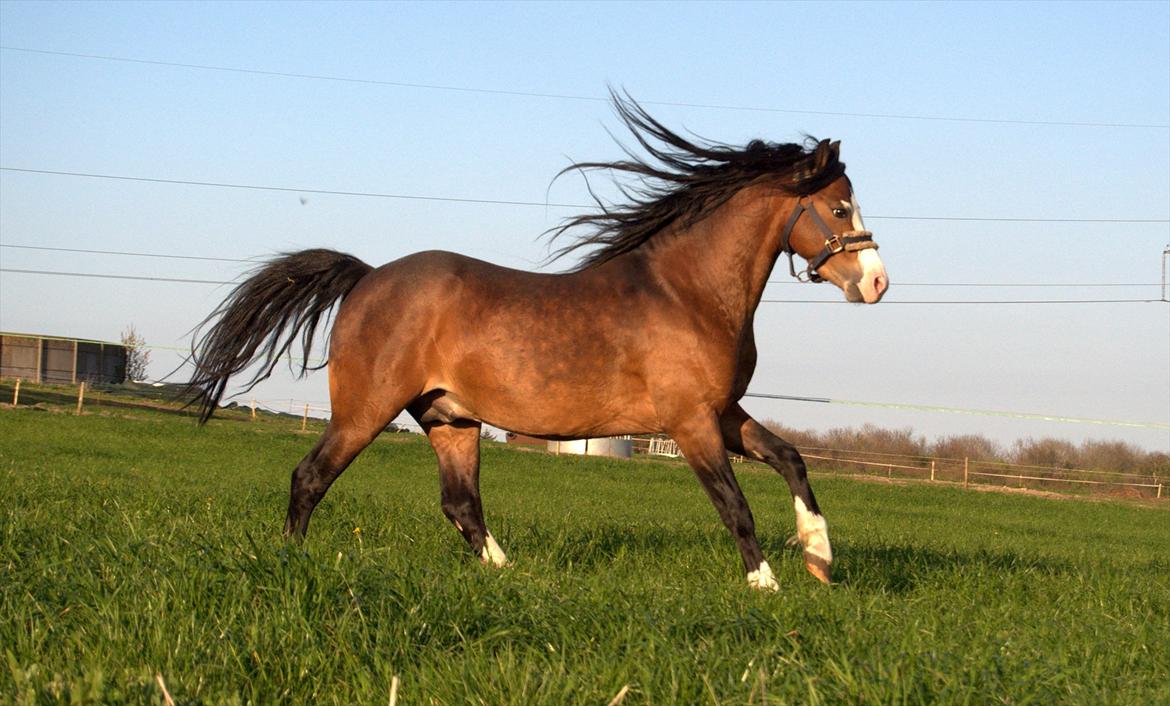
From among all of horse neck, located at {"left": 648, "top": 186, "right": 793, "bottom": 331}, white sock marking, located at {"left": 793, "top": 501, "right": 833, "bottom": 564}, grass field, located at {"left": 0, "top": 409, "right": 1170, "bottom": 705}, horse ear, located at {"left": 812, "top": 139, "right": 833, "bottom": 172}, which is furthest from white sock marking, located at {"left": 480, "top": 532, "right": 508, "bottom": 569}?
horse ear, located at {"left": 812, "top": 139, "right": 833, "bottom": 172}

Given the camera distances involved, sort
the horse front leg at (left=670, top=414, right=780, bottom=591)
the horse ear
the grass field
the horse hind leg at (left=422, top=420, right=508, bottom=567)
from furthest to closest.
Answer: the horse hind leg at (left=422, top=420, right=508, bottom=567), the horse ear, the horse front leg at (left=670, top=414, right=780, bottom=591), the grass field

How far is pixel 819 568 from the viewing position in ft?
22.4

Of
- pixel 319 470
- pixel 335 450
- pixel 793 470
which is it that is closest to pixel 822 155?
pixel 793 470

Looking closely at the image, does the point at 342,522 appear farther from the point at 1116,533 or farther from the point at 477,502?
the point at 1116,533

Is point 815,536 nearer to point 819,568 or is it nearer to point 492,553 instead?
point 819,568

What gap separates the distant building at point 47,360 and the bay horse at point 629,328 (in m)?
56.4

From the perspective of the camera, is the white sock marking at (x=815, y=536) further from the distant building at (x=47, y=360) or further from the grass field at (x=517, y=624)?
the distant building at (x=47, y=360)

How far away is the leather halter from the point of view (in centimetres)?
696

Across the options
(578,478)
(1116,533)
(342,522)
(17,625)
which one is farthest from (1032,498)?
(17,625)

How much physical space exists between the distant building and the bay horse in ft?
185

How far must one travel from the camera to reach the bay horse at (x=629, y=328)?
6.89 meters

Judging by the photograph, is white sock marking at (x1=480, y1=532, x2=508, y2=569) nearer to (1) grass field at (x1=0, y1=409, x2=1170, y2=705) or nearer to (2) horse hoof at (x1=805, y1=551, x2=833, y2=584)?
(1) grass field at (x1=0, y1=409, x2=1170, y2=705)

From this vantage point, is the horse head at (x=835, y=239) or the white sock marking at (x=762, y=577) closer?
the white sock marking at (x=762, y=577)

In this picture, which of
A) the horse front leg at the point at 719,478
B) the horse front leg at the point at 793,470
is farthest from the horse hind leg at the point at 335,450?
the horse front leg at the point at 793,470
